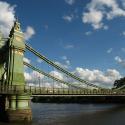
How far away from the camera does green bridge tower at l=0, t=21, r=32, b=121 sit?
58344 millimetres

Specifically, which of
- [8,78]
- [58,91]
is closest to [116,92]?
[58,91]

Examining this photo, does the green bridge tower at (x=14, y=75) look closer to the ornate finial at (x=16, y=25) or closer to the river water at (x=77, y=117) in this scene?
the ornate finial at (x=16, y=25)

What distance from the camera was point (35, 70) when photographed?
73312mm

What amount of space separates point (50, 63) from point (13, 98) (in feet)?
66.8

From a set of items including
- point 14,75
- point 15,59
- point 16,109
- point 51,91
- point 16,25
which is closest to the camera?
point 16,109

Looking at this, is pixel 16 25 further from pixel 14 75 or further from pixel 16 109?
pixel 16 109

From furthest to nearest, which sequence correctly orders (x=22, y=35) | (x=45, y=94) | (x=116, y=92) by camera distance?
(x=116, y=92)
(x=45, y=94)
(x=22, y=35)

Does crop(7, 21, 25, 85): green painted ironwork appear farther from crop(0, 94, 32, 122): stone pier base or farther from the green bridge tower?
crop(0, 94, 32, 122): stone pier base

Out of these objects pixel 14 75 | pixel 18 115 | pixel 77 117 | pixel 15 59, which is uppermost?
pixel 15 59

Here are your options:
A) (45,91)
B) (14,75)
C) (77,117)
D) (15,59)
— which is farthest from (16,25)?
(77,117)

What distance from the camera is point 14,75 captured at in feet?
204

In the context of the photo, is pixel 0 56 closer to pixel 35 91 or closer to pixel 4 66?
pixel 4 66

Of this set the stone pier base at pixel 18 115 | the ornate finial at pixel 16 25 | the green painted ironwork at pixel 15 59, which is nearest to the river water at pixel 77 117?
the stone pier base at pixel 18 115

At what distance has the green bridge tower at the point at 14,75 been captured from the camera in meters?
58.3
